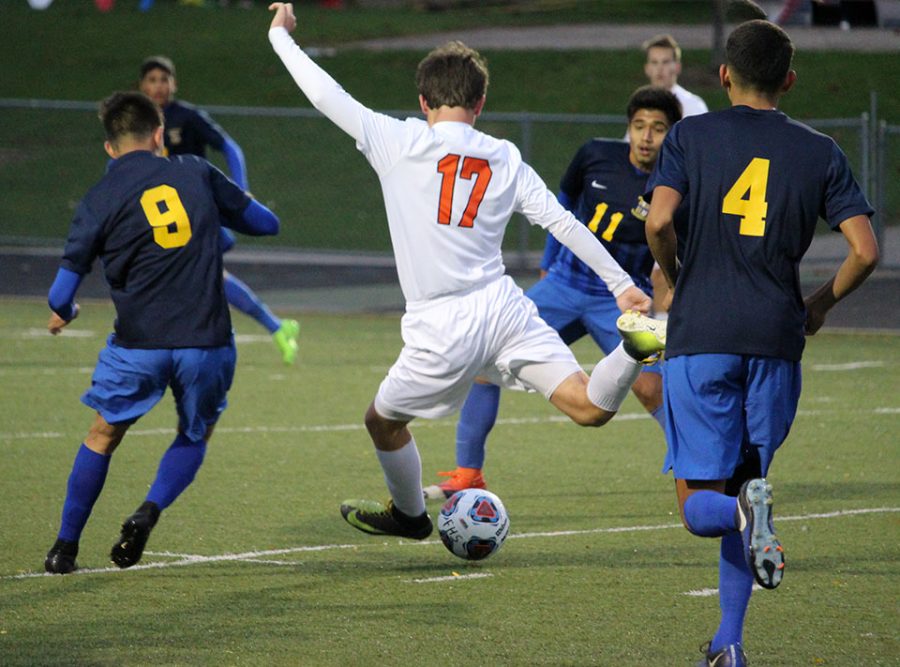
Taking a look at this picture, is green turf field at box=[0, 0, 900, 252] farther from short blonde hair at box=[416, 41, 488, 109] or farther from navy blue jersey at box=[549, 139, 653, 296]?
short blonde hair at box=[416, 41, 488, 109]

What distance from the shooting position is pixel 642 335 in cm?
575

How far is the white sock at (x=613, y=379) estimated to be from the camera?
6.12m

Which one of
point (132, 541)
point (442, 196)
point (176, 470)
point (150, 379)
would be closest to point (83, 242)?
point (150, 379)

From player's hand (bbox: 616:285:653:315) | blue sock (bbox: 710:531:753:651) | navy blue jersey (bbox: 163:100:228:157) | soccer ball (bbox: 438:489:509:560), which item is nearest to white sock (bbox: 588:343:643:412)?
player's hand (bbox: 616:285:653:315)

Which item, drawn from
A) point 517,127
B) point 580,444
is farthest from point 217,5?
point 580,444

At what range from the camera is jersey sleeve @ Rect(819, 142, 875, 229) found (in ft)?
17.1

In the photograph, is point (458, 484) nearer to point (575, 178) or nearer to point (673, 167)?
point (575, 178)

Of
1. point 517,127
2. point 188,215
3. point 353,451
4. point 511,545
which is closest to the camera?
point 188,215

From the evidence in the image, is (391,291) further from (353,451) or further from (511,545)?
(511,545)

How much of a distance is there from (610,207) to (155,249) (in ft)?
8.54

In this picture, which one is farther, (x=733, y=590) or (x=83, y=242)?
(x=83, y=242)

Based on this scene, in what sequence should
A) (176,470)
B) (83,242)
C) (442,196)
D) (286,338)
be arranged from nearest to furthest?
(442,196) → (83,242) → (176,470) → (286,338)

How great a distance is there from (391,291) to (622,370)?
12611mm

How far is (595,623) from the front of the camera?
19.5 feet
